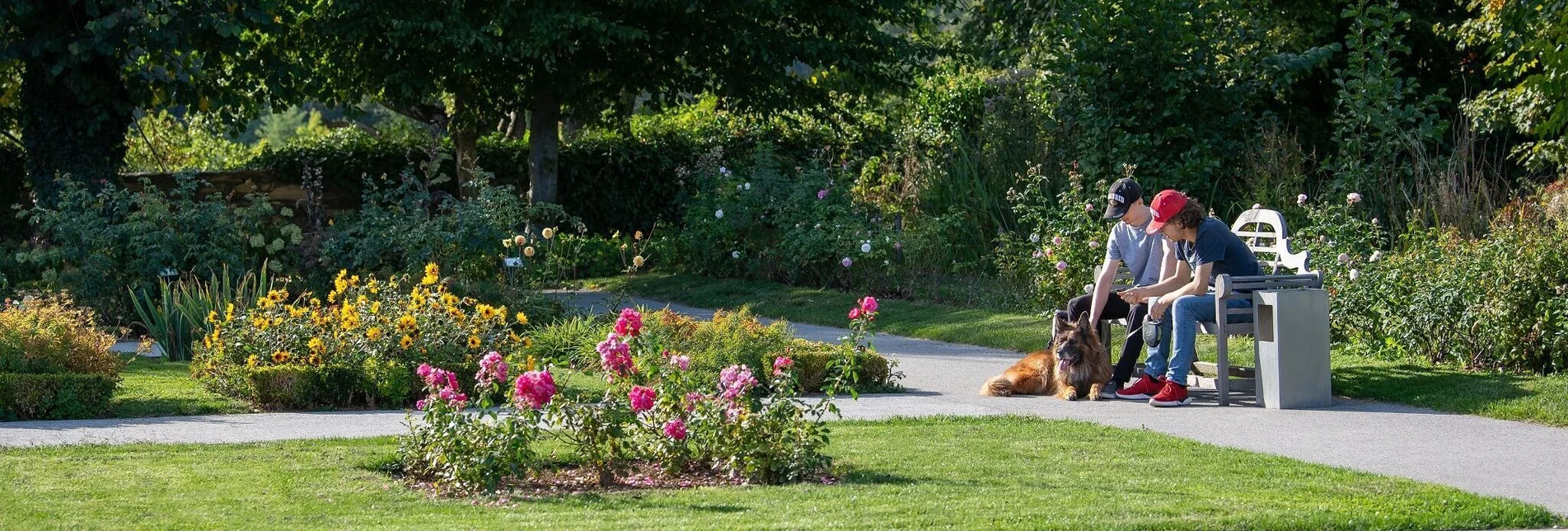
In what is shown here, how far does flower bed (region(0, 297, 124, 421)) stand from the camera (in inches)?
334

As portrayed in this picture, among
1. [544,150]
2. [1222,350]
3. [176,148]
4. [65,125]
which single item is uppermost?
[176,148]

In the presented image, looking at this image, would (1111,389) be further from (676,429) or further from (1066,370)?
(676,429)

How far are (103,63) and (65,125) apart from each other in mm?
739

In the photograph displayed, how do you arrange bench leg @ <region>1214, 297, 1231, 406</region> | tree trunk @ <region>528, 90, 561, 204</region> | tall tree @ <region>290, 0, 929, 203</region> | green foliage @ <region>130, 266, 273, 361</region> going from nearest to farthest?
bench leg @ <region>1214, 297, 1231, 406</region>
green foliage @ <region>130, 266, 273, 361</region>
tall tree @ <region>290, 0, 929, 203</region>
tree trunk @ <region>528, 90, 561, 204</region>

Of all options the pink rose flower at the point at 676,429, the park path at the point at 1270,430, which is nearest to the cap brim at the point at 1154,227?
the park path at the point at 1270,430

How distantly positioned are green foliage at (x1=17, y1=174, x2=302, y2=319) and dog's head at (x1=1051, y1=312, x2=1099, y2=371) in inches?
293

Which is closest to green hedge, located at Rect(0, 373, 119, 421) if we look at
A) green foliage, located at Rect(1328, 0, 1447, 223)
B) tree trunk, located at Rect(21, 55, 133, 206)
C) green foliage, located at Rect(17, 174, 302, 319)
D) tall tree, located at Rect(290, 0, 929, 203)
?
green foliage, located at Rect(17, 174, 302, 319)

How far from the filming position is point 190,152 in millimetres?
30844

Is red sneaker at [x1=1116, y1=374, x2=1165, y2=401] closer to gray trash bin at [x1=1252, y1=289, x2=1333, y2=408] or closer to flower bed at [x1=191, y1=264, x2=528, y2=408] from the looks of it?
gray trash bin at [x1=1252, y1=289, x2=1333, y2=408]

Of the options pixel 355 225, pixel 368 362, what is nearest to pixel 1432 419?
pixel 368 362

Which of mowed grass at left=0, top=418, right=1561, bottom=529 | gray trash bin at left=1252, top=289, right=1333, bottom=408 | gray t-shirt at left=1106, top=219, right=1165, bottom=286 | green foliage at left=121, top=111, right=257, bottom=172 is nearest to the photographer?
mowed grass at left=0, top=418, right=1561, bottom=529

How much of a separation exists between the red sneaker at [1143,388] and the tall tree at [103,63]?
393 inches

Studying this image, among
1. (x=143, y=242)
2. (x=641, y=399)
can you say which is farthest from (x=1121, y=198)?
(x=143, y=242)

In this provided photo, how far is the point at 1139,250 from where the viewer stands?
9.60 m
